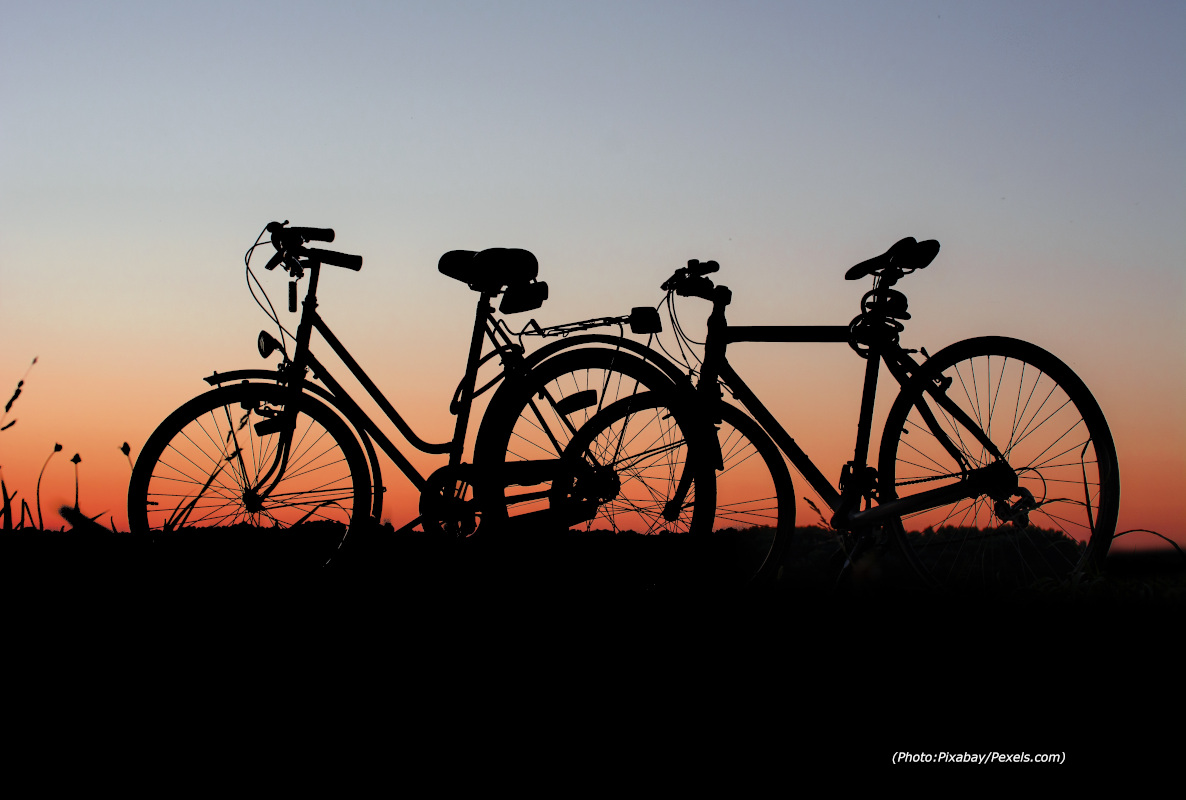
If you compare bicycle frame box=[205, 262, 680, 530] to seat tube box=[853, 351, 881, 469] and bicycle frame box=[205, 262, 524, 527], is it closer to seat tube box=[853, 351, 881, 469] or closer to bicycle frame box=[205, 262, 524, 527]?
bicycle frame box=[205, 262, 524, 527]

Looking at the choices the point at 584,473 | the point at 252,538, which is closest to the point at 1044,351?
the point at 584,473

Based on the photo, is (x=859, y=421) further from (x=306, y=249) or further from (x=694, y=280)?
(x=306, y=249)

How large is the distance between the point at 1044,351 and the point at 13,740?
13.9 feet

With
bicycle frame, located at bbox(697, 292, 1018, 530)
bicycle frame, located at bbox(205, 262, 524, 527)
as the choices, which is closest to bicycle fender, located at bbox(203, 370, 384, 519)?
bicycle frame, located at bbox(205, 262, 524, 527)

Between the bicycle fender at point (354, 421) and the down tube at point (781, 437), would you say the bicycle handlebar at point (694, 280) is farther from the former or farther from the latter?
the bicycle fender at point (354, 421)

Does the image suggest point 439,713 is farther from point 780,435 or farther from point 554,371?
point 780,435

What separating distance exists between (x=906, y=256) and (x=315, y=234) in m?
2.75

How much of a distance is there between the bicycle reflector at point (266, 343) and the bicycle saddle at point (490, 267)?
33.7 inches

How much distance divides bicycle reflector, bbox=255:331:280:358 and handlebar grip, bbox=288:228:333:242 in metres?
0.49

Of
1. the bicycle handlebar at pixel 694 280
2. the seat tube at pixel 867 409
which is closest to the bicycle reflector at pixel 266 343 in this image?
the bicycle handlebar at pixel 694 280

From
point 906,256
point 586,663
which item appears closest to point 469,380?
point 586,663

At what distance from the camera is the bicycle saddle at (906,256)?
13.1ft

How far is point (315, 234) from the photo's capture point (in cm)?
416

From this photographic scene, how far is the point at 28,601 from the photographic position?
3840 mm
